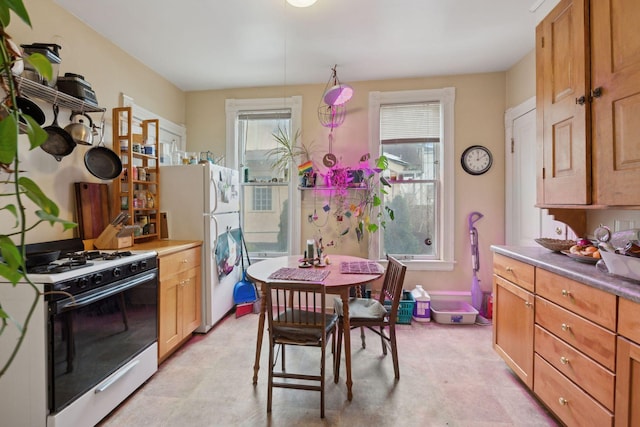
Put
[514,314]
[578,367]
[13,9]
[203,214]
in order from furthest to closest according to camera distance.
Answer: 1. [203,214]
2. [514,314]
3. [578,367]
4. [13,9]

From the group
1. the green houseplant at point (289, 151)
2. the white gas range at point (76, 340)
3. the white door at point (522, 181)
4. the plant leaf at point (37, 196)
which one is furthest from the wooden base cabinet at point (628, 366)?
the green houseplant at point (289, 151)

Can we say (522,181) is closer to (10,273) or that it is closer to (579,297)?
(579,297)

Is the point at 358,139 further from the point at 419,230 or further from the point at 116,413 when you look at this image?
the point at 116,413

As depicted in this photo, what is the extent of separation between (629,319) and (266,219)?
3.19 m

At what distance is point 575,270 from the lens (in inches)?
60.8

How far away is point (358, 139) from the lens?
348 cm

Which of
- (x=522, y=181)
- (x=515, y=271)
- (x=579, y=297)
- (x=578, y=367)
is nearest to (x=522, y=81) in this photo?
(x=522, y=181)

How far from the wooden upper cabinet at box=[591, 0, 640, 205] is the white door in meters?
1.17

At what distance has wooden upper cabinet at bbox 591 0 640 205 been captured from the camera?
1450mm

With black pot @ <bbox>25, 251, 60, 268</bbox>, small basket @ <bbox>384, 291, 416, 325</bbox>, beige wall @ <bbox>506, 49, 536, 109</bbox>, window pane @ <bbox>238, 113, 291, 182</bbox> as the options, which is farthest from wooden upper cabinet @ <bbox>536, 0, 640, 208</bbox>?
black pot @ <bbox>25, 251, 60, 268</bbox>

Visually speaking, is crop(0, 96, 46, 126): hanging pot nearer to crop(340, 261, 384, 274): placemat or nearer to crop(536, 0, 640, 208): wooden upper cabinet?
crop(340, 261, 384, 274): placemat

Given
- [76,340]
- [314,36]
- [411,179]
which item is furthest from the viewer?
[411,179]

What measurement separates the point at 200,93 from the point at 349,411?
12.3 ft

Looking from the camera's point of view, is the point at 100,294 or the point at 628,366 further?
the point at 100,294
